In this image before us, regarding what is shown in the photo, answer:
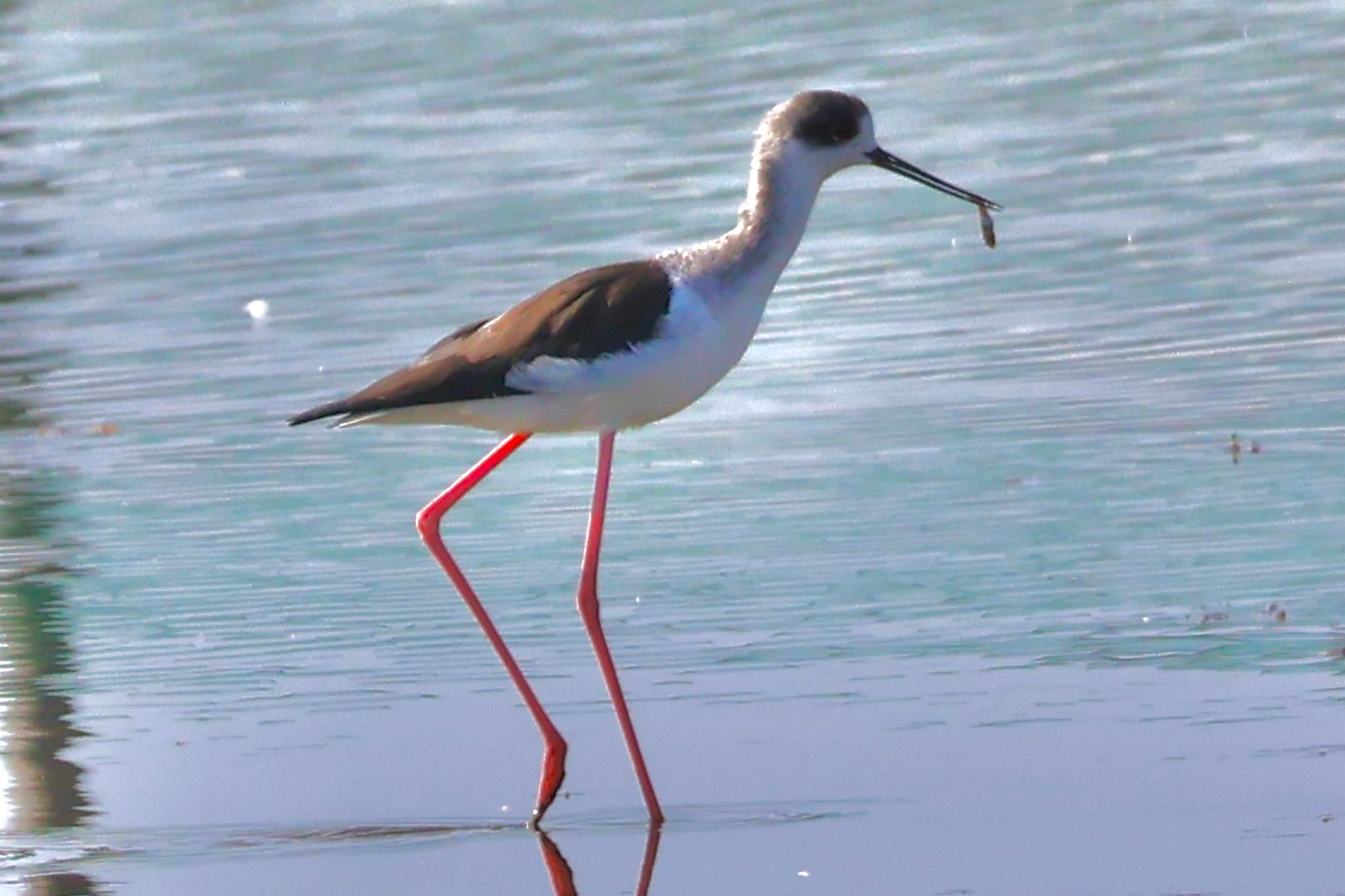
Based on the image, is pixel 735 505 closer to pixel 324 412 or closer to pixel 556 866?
pixel 324 412

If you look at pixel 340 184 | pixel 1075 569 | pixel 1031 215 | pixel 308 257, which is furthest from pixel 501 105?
pixel 1075 569

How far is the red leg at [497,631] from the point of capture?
516 cm

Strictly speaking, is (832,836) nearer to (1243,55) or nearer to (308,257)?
(308,257)

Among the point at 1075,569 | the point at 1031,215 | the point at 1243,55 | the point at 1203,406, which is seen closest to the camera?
the point at 1075,569

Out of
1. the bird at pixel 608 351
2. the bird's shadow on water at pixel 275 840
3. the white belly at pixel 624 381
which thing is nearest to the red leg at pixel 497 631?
the bird at pixel 608 351

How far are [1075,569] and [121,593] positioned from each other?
85.3 inches

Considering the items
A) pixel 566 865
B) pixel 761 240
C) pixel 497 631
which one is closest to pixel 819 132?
pixel 761 240

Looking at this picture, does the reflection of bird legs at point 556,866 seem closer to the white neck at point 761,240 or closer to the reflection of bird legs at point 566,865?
the reflection of bird legs at point 566,865

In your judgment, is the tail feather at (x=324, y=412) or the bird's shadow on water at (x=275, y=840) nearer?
the bird's shadow on water at (x=275, y=840)

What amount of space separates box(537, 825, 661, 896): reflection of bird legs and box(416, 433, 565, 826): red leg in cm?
12

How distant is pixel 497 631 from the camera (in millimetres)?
5738

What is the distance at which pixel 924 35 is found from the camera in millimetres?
14281

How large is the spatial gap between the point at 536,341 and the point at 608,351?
156 mm

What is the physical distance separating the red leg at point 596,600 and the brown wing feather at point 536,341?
257 millimetres
